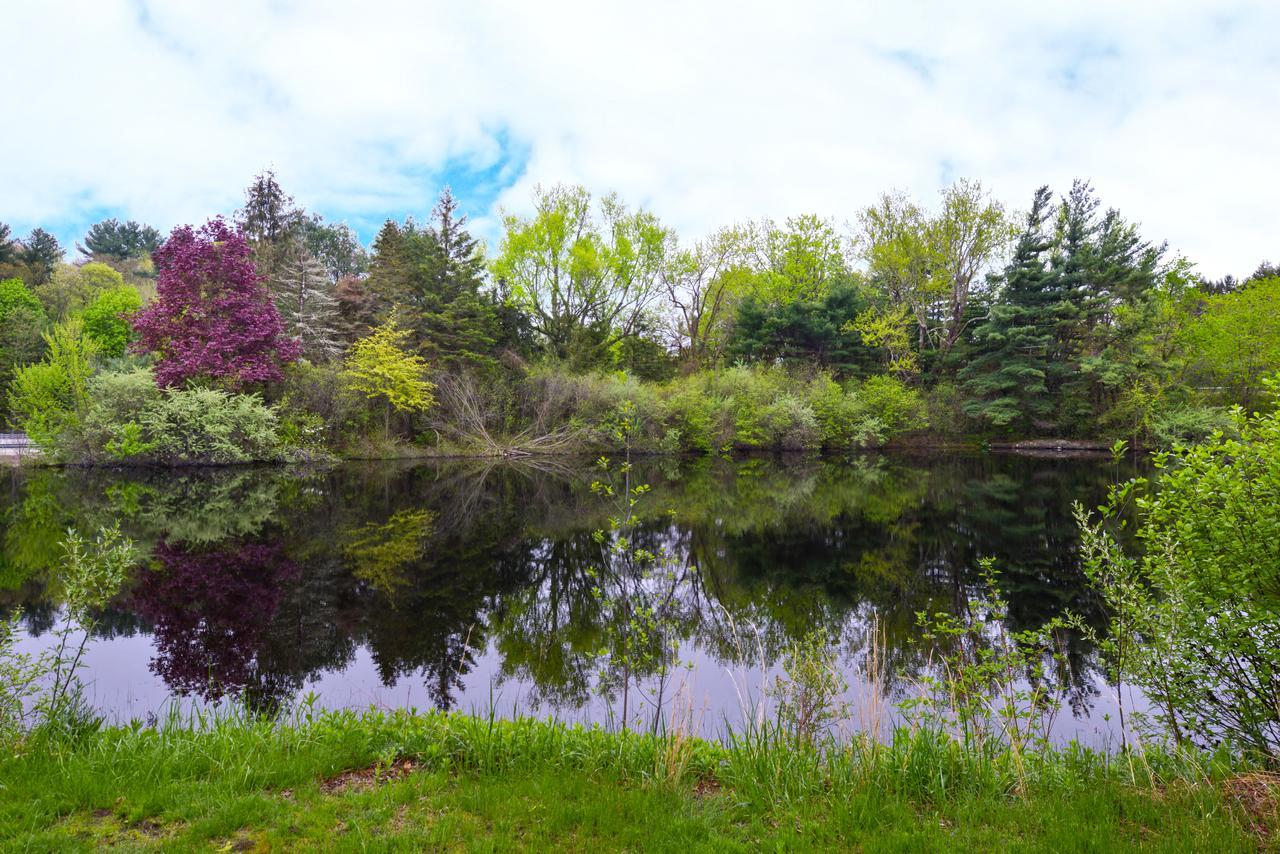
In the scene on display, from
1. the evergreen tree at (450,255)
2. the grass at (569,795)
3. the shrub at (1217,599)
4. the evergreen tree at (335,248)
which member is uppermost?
the evergreen tree at (335,248)

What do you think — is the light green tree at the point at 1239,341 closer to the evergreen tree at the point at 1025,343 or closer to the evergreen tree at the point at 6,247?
the evergreen tree at the point at 1025,343

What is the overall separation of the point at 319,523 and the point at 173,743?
9988 millimetres

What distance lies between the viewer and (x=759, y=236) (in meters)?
41.3

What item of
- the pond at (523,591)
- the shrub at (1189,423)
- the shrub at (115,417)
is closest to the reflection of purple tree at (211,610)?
the pond at (523,591)

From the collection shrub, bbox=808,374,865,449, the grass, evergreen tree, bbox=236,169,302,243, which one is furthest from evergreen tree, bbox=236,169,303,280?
the grass

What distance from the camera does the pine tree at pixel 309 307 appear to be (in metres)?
29.1

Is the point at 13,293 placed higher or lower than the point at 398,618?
higher

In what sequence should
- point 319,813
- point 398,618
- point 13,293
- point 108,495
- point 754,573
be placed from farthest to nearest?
point 13,293, point 108,495, point 754,573, point 398,618, point 319,813

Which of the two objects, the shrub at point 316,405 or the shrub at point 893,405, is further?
the shrub at point 893,405

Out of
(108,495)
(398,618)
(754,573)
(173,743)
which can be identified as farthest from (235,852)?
(108,495)

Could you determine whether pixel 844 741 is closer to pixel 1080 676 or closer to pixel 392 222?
pixel 1080 676

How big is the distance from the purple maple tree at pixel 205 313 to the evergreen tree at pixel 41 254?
3146 centimetres

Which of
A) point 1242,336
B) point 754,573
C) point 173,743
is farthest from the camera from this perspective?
point 1242,336

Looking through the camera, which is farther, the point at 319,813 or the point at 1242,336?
the point at 1242,336
